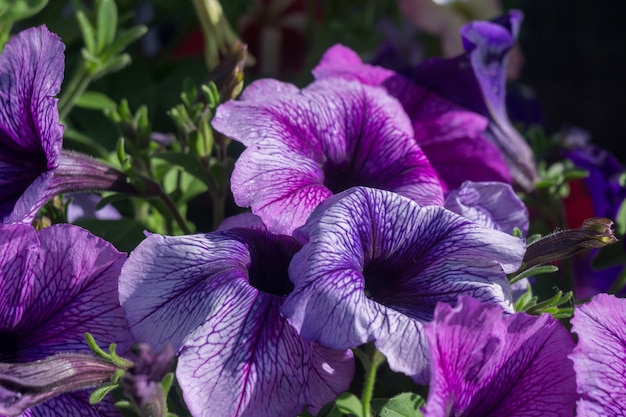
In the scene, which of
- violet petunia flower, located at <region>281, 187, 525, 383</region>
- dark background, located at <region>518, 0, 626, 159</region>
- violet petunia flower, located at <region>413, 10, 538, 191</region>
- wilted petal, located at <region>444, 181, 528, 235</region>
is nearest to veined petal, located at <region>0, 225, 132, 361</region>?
violet petunia flower, located at <region>281, 187, 525, 383</region>

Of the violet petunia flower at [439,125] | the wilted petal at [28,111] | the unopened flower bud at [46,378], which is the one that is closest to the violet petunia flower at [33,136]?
the wilted petal at [28,111]

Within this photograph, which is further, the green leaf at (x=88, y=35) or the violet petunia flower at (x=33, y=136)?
the green leaf at (x=88, y=35)

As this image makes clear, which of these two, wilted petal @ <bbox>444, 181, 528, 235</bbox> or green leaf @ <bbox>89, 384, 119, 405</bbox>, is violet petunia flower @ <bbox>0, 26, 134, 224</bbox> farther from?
wilted petal @ <bbox>444, 181, 528, 235</bbox>

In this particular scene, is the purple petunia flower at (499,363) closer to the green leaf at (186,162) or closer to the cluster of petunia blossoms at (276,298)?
the cluster of petunia blossoms at (276,298)

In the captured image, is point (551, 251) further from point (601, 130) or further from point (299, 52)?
point (601, 130)

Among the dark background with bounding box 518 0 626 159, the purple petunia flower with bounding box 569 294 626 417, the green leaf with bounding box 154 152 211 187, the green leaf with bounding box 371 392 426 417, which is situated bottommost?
the dark background with bounding box 518 0 626 159

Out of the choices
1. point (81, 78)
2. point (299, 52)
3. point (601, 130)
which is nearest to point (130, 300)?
point (81, 78)
